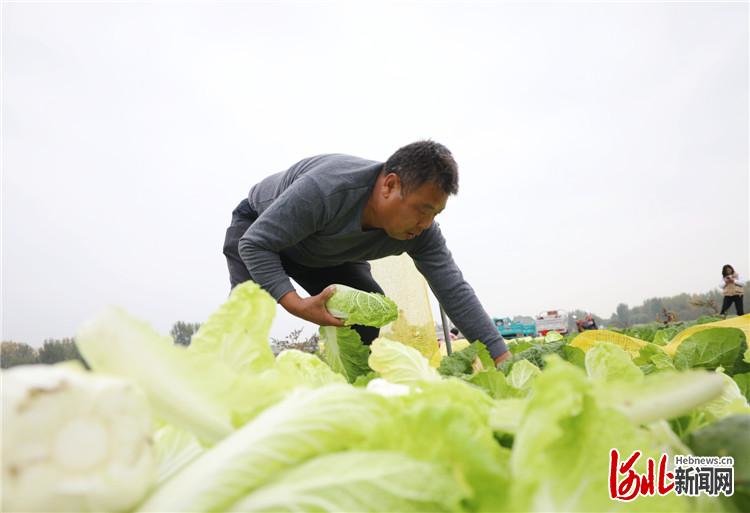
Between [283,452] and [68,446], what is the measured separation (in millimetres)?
234

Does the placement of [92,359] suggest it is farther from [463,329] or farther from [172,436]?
[463,329]

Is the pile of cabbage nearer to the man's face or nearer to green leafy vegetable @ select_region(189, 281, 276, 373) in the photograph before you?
green leafy vegetable @ select_region(189, 281, 276, 373)

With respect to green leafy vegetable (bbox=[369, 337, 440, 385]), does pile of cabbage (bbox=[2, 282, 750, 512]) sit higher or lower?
higher

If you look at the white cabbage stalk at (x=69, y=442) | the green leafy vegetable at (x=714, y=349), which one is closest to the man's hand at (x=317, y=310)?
the green leafy vegetable at (x=714, y=349)

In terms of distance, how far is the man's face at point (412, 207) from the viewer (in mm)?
A: 3336

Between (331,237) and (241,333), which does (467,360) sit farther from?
(241,333)

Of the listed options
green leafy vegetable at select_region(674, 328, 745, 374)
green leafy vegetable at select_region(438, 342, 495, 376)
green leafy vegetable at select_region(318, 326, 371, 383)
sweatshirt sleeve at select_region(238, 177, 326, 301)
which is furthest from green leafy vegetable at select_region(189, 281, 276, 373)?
sweatshirt sleeve at select_region(238, 177, 326, 301)

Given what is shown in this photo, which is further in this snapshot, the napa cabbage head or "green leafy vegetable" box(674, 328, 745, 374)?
the napa cabbage head

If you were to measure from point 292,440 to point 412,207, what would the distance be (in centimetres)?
285

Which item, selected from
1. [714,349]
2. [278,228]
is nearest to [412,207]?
[278,228]

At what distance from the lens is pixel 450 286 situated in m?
4.16

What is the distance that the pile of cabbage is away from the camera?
551 millimetres

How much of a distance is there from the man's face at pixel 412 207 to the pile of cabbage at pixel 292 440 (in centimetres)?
262

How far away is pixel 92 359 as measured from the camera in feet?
2.09
